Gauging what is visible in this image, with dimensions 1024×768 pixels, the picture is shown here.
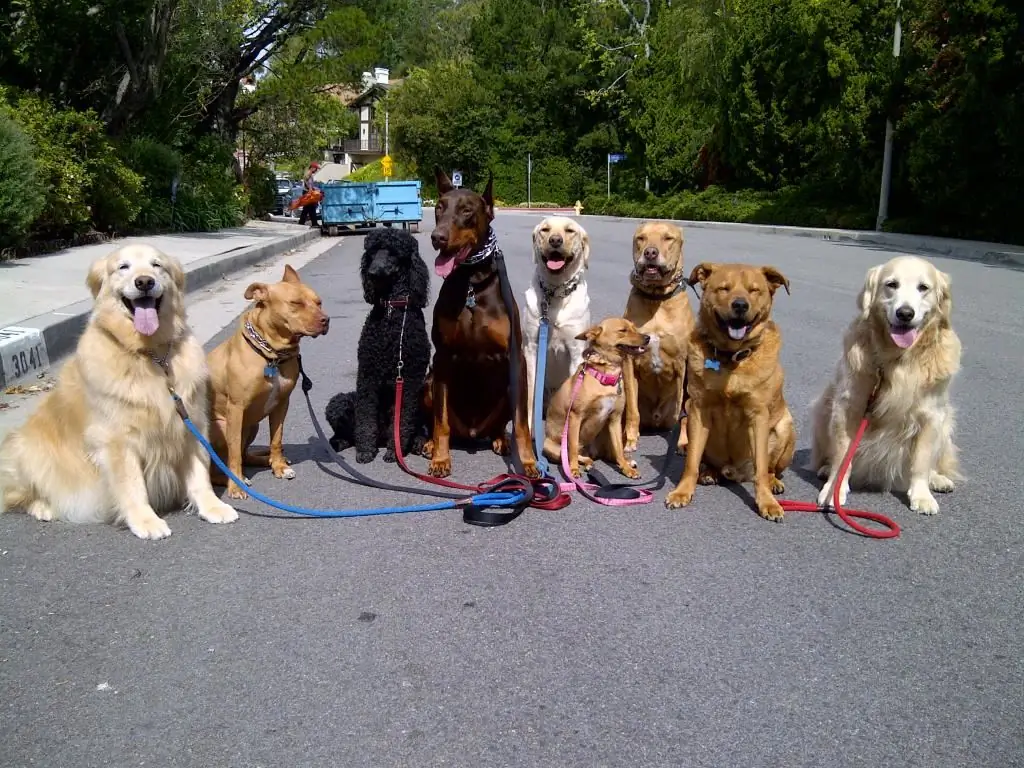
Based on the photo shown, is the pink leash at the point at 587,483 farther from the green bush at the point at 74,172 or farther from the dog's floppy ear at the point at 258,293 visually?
the green bush at the point at 74,172

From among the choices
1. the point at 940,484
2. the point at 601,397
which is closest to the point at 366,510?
the point at 601,397

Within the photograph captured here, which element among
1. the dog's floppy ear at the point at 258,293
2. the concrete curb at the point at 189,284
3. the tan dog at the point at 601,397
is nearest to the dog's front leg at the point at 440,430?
the tan dog at the point at 601,397

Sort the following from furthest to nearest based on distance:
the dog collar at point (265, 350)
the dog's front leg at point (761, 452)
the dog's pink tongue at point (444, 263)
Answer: the dog's pink tongue at point (444, 263) → the dog collar at point (265, 350) → the dog's front leg at point (761, 452)

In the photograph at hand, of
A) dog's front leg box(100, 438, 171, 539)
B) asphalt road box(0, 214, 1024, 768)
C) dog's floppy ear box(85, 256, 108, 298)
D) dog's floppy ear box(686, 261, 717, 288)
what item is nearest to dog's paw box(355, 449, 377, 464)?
asphalt road box(0, 214, 1024, 768)

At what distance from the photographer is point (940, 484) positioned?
4.96 metres

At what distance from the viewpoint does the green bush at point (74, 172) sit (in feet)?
48.6

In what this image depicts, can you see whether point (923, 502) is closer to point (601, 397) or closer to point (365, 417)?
point (601, 397)

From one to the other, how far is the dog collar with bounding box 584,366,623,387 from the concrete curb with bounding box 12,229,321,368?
160 inches

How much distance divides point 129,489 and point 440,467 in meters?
1.92

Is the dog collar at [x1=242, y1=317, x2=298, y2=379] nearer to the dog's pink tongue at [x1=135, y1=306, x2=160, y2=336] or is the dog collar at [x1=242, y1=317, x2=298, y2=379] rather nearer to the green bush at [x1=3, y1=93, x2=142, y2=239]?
the dog's pink tongue at [x1=135, y1=306, x2=160, y2=336]

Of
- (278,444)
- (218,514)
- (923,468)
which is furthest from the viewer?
(278,444)

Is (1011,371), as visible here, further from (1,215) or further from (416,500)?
(1,215)

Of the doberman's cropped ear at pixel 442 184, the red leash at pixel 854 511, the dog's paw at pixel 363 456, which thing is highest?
the doberman's cropped ear at pixel 442 184

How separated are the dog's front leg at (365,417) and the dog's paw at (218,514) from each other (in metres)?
1.25
